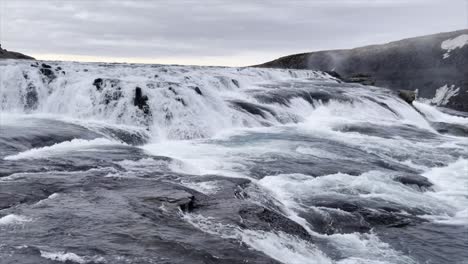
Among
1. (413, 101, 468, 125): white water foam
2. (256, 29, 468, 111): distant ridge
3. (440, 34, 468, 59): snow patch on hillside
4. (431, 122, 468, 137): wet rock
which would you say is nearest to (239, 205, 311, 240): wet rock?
(431, 122, 468, 137): wet rock

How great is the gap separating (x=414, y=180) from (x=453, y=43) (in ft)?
184

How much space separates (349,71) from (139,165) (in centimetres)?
6130

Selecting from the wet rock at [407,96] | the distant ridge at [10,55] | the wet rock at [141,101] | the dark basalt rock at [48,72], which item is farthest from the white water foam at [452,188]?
the distant ridge at [10,55]

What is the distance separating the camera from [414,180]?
47.7ft

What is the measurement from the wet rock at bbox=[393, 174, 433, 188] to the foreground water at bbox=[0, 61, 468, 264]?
6 centimetres

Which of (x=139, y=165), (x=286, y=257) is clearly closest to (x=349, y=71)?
(x=139, y=165)

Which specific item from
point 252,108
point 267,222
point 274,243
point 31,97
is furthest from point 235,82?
point 274,243

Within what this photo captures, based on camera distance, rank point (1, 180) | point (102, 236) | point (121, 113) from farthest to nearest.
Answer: point (121, 113) → point (1, 180) → point (102, 236)

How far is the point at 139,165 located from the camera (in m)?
13.3

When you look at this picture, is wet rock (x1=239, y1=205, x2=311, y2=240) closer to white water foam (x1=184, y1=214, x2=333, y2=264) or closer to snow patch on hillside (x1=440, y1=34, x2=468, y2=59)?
white water foam (x1=184, y1=214, x2=333, y2=264)

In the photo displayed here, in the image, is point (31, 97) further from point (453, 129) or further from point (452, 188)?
point (453, 129)

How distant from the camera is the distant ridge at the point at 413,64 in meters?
56.7

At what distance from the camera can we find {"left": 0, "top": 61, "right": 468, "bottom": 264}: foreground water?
793 cm

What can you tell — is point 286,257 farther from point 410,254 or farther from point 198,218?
point 410,254
